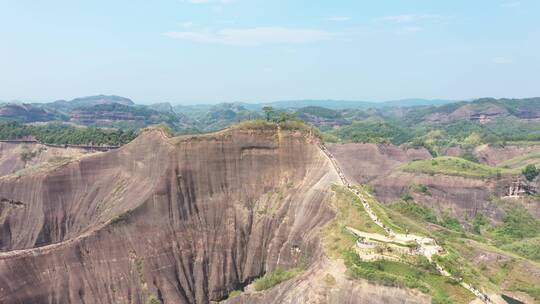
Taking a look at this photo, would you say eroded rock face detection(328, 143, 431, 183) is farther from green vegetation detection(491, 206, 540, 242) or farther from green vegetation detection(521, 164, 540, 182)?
green vegetation detection(491, 206, 540, 242)

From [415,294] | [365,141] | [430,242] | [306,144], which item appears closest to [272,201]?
[306,144]

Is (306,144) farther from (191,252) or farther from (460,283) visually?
(460,283)

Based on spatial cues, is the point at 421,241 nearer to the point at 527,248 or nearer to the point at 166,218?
the point at 166,218

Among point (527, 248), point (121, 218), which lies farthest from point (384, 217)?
point (527, 248)

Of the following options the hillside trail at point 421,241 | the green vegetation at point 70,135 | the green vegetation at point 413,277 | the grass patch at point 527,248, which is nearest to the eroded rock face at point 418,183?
the grass patch at point 527,248

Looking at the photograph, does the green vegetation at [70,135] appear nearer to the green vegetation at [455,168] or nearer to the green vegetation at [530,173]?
the green vegetation at [455,168]

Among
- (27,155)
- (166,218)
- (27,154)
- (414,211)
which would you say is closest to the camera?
(166,218)

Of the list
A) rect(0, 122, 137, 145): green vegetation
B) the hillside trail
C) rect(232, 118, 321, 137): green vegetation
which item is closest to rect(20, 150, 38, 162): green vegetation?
rect(0, 122, 137, 145): green vegetation

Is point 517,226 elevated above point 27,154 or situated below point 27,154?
below
